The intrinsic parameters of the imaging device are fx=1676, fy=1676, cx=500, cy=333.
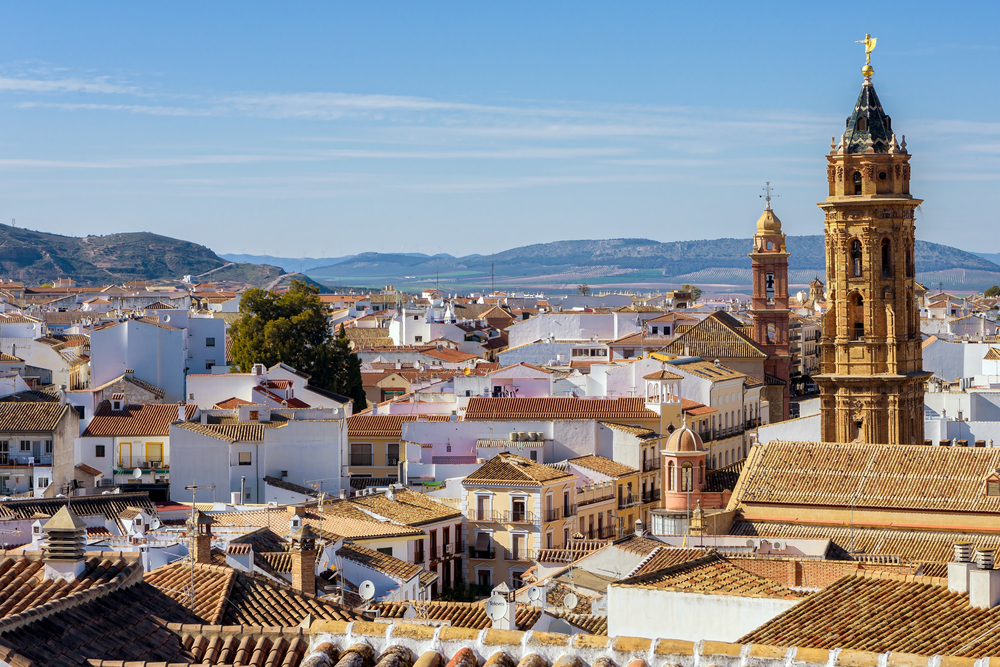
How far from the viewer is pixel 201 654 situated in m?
13.1

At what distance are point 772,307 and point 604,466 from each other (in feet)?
115

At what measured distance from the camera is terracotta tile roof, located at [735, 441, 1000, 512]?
36375mm

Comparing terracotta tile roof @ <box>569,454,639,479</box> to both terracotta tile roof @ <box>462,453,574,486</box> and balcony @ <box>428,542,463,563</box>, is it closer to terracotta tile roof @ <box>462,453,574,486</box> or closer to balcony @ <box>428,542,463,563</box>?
terracotta tile roof @ <box>462,453,574,486</box>

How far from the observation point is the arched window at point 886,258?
4925 cm

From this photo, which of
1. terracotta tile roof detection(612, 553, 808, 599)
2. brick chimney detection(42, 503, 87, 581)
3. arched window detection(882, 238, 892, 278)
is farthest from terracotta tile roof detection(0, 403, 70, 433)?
brick chimney detection(42, 503, 87, 581)

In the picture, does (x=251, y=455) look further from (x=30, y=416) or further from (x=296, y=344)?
(x=296, y=344)

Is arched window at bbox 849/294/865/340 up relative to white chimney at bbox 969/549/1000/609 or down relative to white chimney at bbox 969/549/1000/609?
up

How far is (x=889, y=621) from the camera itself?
56.4 ft

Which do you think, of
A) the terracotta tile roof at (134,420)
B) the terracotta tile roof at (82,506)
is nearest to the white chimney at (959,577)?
the terracotta tile roof at (82,506)

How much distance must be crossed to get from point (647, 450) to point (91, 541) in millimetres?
26484

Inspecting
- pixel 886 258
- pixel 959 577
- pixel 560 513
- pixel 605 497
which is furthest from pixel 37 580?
pixel 886 258

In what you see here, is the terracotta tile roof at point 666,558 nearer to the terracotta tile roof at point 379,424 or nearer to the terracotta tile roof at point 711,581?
the terracotta tile roof at point 711,581

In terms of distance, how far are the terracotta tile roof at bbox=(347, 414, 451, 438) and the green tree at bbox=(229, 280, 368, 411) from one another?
14.6m

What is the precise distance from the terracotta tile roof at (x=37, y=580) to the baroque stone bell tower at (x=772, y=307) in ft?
202
